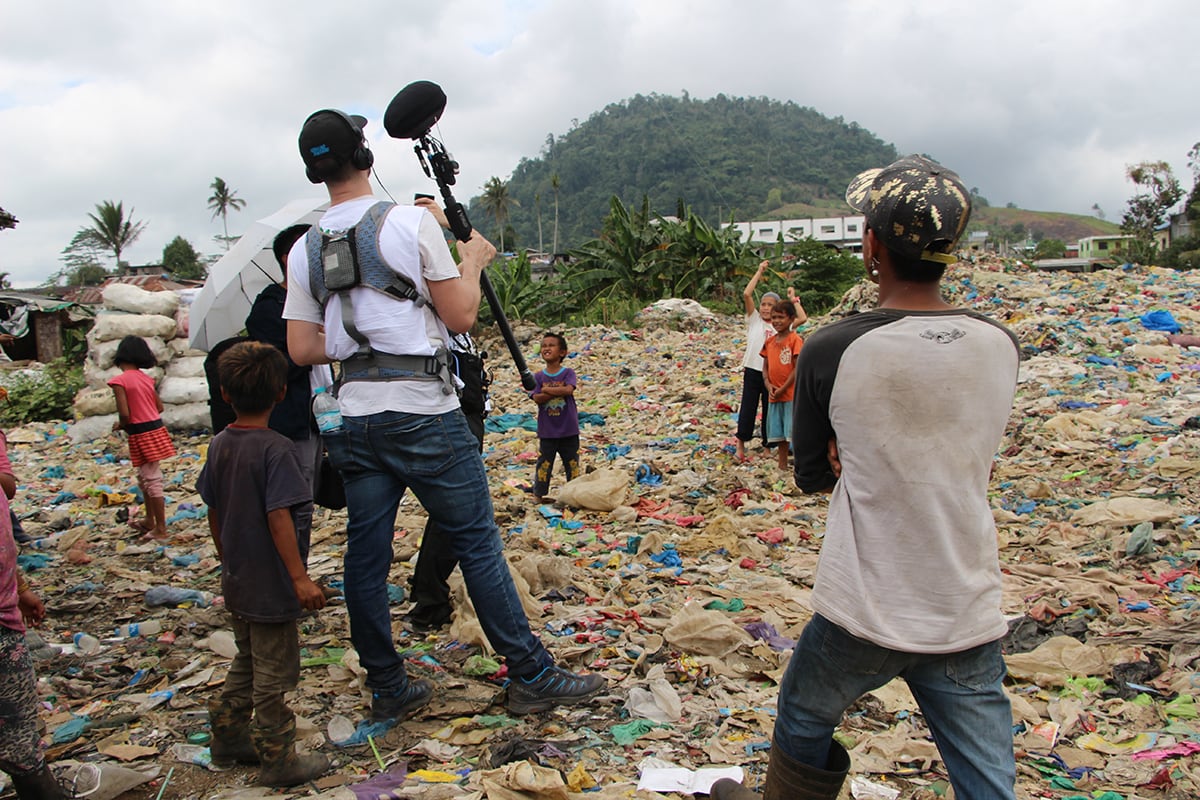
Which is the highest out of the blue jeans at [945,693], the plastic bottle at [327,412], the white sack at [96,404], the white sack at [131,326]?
the white sack at [131,326]

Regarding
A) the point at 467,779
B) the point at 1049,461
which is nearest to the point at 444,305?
the point at 467,779

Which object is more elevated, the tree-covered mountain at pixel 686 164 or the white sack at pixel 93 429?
the tree-covered mountain at pixel 686 164

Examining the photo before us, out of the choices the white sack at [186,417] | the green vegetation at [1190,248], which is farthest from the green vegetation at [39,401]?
the green vegetation at [1190,248]

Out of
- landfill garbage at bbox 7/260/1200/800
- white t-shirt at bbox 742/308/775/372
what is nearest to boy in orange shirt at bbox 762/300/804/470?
white t-shirt at bbox 742/308/775/372

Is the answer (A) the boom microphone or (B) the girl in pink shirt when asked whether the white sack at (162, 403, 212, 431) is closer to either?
(B) the girl in pink shirt

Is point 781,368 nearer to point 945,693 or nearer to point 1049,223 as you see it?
point 945,693

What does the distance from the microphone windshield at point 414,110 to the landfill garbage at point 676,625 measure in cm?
195

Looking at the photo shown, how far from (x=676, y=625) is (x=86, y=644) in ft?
8.49

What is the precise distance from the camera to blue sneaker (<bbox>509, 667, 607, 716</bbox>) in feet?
8.67

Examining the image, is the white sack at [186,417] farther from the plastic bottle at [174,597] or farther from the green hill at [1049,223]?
the green hill at [1049,223]

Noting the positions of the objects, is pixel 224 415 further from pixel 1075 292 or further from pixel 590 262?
pixel 590 262

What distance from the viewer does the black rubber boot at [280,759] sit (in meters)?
2.30

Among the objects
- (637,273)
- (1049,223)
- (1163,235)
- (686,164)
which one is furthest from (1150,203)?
(1049,223)

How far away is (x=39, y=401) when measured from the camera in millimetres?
12266
